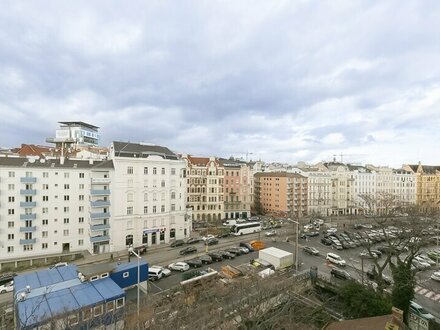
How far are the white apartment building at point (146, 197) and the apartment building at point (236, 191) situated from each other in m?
25.9

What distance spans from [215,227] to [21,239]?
39996mm

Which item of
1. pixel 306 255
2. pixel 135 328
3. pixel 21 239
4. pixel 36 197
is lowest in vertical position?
pixel 306 255

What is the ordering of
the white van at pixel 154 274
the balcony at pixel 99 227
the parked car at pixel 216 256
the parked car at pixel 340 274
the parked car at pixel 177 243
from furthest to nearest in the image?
the parked car at pixel 177 243 → the balcony at pixel 99 227 → the parked car at pixel 216 256 → the white van at pixel 154 274 → the parked car at pixel 340 274

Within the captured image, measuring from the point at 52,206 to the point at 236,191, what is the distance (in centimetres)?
5132

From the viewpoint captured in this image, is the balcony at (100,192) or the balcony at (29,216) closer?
the balcony at (29,216)

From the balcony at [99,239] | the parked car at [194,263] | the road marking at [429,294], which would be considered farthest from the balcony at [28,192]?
the road marking at [429,294]

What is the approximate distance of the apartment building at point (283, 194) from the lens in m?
93.0

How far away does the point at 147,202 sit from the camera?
185 ft

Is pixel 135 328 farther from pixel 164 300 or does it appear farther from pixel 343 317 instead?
pixel 343 317

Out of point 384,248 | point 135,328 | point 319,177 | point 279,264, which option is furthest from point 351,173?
point 135,328

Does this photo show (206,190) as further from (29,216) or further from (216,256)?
(29,216)

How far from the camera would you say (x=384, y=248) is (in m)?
51.8

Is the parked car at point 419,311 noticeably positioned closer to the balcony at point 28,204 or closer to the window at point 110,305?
the window at point 110,305

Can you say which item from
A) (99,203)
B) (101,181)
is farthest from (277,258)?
(101,181)
